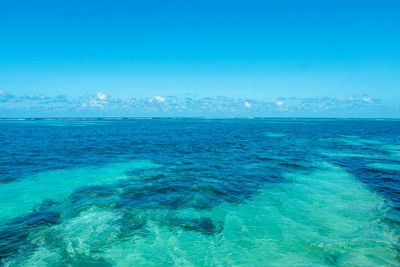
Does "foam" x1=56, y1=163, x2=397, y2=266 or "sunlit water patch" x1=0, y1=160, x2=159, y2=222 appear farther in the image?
"sunlit water patch" x1=0, y1=160, x2=159, y2=222

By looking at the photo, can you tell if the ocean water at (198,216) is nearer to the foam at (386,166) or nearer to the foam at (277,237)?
the foam at (277,237)

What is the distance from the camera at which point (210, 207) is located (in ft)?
42.3

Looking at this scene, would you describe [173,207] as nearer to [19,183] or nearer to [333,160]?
[19,183]

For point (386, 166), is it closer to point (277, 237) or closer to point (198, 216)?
point (277, 237)

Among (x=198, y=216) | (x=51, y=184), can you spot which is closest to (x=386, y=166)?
(x=198, y=216)

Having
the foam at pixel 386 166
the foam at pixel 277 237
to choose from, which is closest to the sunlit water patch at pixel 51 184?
the foam at pixel 277 237

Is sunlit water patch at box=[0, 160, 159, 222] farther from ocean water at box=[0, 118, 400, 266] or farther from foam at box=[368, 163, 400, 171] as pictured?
foam at box=[368, 163, 400, 171]

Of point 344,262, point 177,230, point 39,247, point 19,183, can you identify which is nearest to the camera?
point 344,262

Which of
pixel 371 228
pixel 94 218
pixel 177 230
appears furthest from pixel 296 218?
pixel 94 218

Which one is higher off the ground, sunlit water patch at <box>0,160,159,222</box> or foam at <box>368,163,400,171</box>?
foam at <box>368,163,400,171</box>

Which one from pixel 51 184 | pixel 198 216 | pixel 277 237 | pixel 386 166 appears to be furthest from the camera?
pixel 386 166

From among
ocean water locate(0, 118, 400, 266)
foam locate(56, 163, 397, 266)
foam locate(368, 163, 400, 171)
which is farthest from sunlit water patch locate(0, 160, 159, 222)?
foam locate(368, 163, 400, 171)

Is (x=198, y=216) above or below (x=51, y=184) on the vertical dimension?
above

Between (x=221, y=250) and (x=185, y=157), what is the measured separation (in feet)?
61.6
